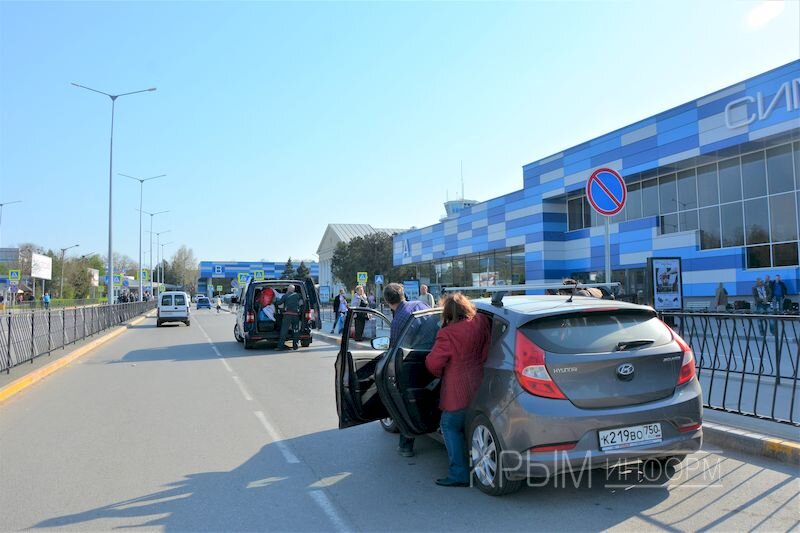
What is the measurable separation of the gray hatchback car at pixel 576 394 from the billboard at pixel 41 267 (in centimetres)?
7907

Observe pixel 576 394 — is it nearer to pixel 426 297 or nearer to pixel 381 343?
pixel 381 343

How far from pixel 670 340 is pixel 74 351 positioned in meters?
16.9

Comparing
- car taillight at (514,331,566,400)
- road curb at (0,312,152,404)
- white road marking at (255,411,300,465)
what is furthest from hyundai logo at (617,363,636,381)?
road curb at (0,312,152,404)

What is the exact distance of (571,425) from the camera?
14.1 feet

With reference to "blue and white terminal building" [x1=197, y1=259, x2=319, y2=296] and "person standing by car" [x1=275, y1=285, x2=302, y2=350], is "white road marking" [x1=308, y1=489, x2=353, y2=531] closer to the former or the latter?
"person standing by car" [x1=275, y1=285, x2=302, y2=350]

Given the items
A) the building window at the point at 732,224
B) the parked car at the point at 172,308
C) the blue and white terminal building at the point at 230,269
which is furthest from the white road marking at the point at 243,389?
the blue and white terminal building at the point at 230,269

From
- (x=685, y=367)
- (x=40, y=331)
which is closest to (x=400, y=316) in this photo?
(x=685, y=367)

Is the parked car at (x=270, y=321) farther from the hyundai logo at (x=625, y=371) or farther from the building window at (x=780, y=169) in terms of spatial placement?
the building window at (x=780, y=169)

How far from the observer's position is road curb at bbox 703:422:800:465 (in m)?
5.46

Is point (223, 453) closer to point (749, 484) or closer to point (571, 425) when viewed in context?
point (571, 425)

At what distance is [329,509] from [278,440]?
244 centimetres

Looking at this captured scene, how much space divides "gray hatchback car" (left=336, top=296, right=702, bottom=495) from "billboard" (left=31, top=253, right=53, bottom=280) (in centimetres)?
7907

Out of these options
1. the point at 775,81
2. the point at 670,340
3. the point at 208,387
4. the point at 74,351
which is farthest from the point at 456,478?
the point at 775,81

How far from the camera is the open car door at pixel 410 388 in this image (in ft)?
17.4
